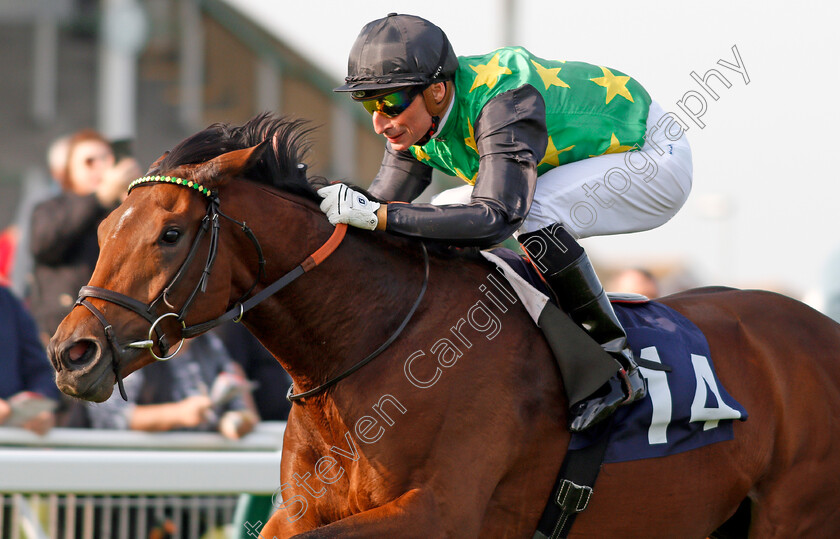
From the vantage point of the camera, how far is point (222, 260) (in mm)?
2795

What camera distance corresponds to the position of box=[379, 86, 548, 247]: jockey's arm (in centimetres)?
295

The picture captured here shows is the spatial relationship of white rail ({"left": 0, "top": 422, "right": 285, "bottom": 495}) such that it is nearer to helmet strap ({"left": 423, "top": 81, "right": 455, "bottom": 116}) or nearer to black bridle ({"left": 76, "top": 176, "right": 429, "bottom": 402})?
black bridle ({"left": 76, "top": 176, "right": 429, "bottom": 402})

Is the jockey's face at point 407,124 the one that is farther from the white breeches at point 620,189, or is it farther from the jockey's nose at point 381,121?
the white breeches at point 620,189

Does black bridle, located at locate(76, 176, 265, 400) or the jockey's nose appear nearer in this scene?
black bridle, located at locate(76, 176, 265, 400)

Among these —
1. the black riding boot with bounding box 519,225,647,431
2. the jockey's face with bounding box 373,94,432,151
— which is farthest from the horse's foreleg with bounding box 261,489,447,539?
the jockey's face with bounding box 373,94,432,151

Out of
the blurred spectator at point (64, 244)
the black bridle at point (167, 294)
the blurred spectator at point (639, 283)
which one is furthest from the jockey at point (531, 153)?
the blurred spectator at point (639, 283)

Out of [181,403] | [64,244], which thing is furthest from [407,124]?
[64,244]

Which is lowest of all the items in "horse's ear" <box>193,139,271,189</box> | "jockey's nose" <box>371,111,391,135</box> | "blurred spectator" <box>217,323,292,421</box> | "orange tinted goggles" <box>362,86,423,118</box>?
"blurred spectator" <box>217,323,292,421</box>

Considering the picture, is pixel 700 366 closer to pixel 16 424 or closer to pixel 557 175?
pixel 557 175

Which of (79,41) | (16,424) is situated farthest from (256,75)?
(16,424)

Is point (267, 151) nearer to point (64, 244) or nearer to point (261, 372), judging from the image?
point (64, 244)

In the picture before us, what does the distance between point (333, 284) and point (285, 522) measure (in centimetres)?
75

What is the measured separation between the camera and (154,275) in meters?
2.66

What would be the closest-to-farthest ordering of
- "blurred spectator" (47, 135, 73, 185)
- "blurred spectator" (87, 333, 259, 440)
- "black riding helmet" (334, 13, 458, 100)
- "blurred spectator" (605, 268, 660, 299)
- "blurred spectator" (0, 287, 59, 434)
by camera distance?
"black riding helmet" (334, 13, 458, 100) < "blurred spectator" (0, 287, 59, 434) < "blurred spectator" (87, 333, 259, 440) < "blurred spectator" (47, 135, 73, 185) < "blurred spectator" (605, 268, 660, 299)
